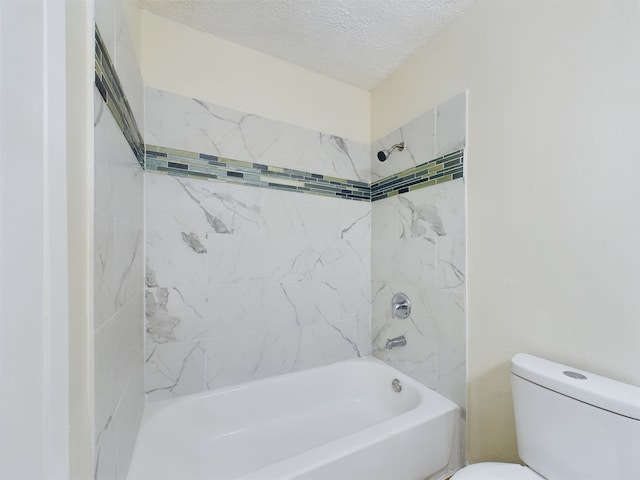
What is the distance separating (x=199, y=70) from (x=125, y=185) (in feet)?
2.95

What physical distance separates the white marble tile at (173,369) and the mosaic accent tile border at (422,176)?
149cm

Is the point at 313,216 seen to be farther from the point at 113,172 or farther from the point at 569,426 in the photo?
the point at 569,426

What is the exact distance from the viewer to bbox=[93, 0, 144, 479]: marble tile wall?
2.18ft

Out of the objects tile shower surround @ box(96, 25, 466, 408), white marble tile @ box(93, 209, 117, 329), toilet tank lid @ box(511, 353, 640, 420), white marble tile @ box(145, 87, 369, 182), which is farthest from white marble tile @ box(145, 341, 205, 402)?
toilet tank lid @ box(511, 353, 640, 420)

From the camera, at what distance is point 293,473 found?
2.80 feet

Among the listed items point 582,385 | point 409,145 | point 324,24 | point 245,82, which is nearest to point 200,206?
point 245,82

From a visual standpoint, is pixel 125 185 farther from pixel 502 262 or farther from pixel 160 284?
pixel 502 262

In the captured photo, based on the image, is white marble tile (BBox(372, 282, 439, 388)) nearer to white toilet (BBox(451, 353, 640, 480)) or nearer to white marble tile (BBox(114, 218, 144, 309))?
white toilet (BBox(451, 353, 640, 480))

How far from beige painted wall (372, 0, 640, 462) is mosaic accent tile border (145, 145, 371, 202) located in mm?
801

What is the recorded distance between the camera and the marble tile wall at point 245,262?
1.35 metres

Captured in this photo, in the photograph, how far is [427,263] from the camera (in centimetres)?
147

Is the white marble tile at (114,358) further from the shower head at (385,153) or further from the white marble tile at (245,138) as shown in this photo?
the shower head at (385,153)

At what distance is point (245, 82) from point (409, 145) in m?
1.07

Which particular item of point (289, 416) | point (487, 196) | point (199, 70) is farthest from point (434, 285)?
point (199, 70)
